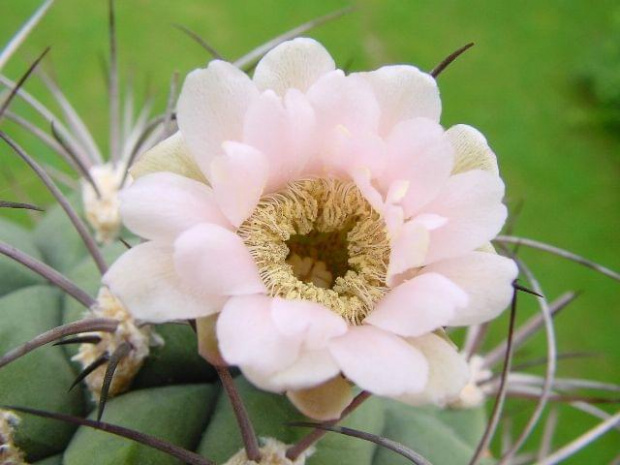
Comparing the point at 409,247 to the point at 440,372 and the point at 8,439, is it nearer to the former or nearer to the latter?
the point at 440,372

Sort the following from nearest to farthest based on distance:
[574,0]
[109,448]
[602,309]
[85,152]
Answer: [109,448]
[85,152]
[602,309]
[574,0]

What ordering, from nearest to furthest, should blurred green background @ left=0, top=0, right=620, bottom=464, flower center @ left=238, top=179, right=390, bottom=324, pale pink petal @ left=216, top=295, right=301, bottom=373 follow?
pale pink petal @ left=216, top=295, right=301, bottom=373 → flower center @ left=238, top=179, right=390, bottom=324 → blurred green background @ left=0, top=0, right=620, bottom=464

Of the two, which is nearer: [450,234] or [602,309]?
[450,234]

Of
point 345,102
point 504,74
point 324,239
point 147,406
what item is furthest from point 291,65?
point 504,74

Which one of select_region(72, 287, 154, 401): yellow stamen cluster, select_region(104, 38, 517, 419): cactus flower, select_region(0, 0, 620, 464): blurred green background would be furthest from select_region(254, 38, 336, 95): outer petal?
select_region(0, 0, 620, 464): blurred green background

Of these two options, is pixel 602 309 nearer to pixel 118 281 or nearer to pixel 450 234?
pixel 450 234

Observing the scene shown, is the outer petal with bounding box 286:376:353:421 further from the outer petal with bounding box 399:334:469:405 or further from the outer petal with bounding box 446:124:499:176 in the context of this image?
the outer petal with bounding box 446:124:499:176

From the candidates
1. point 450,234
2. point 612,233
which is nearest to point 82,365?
point 450,234
